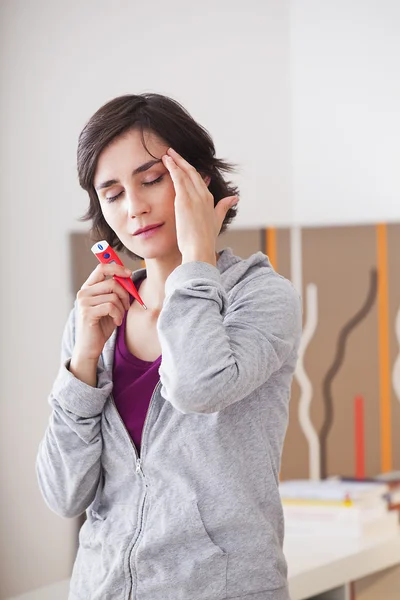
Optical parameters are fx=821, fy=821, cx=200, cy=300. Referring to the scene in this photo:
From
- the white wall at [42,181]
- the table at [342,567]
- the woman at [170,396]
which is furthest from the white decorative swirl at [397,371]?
the woman at [170,396]

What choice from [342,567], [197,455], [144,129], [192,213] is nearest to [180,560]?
[197,455]

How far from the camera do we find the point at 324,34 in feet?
8.57

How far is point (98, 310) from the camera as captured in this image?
44.4 inches

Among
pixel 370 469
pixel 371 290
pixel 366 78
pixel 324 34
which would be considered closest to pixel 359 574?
pixel 370 469

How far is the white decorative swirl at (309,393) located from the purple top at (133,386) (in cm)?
136

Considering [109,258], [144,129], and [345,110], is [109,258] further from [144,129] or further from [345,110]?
[345,110]

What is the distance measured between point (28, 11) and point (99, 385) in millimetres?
1002

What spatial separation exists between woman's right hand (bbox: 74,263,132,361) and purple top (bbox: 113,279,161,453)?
5 centimetres

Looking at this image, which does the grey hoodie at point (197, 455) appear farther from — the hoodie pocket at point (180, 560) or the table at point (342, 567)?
the table at point (342, 567)

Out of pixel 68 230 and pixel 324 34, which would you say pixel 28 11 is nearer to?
pixel 68 230

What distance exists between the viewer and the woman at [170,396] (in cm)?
103

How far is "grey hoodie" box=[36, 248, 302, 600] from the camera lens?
3.30 ft

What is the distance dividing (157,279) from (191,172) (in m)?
0.18

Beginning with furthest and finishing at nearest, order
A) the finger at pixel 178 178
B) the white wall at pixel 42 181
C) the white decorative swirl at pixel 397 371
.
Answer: the white decorative swirl at pixel 397 371, the white wall at pixel 42 181, the finger at pixel 178 178
